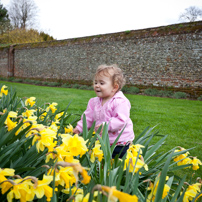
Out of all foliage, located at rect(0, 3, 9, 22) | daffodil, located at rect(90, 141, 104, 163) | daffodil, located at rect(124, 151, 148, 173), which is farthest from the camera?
foliage, located at rect(0, 3, 9, 22)

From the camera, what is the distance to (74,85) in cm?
1406

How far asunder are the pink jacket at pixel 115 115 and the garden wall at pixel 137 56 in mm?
8828

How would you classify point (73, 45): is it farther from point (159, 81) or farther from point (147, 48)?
point (159, 81)

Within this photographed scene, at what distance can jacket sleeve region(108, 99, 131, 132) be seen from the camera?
189 centimetres

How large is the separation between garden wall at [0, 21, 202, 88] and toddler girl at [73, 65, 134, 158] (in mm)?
8791

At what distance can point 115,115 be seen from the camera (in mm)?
1990

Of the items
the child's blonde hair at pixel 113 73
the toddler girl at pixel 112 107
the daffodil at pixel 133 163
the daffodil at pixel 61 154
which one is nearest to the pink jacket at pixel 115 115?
the toddler girl at pixel 112 107

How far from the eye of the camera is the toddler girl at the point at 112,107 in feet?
6.42

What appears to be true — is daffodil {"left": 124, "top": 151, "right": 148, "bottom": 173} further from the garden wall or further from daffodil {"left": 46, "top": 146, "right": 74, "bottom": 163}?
the garden wall

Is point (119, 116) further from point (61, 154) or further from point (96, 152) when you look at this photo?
point (61, 154)

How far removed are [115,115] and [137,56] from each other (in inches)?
397

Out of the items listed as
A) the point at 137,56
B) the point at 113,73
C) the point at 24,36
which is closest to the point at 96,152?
the point at 113,73

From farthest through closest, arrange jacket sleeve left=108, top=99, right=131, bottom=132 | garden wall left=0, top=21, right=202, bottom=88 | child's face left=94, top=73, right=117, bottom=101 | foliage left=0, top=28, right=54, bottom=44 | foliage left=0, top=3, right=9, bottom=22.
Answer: foliage left=0, top=3, right=9, bottom=22 < foliage left=0, top=28, right=54, bottom=44 < garden wall left=0, top=21, right=202, bottom=88 < child's face left=94, top=73, right=117, bottom=101 < jacket sleeve left=108, top=99, right=131, bottom=132

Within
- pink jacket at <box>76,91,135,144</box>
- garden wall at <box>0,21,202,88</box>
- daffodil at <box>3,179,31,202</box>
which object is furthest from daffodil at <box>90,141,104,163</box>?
garden wall at <box>0,21,202,88</box>
